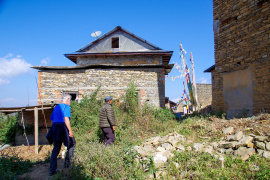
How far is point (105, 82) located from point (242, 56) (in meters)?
6.76

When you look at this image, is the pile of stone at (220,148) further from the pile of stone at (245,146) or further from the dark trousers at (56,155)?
the dark trousers at (56,155)

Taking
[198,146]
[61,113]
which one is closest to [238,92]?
[198,146]

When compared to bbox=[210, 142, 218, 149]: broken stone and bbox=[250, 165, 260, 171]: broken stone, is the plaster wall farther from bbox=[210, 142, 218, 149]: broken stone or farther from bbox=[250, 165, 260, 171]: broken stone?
bbox=[250, 165, 260, 171]: broken stone

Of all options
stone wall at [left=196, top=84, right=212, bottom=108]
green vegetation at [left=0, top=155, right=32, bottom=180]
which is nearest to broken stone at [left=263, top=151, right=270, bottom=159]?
green vegetation at [left=0, top=155, right=32, bottom=180]

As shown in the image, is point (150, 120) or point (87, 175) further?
point (150, 120)

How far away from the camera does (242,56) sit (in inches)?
254

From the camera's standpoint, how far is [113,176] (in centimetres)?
344

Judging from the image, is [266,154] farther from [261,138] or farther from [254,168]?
[254,168]

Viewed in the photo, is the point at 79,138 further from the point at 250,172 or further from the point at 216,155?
the point at 250,172

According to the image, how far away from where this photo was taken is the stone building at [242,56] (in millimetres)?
5766

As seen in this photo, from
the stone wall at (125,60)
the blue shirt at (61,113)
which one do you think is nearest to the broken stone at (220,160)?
the blue shirt at (61,113)

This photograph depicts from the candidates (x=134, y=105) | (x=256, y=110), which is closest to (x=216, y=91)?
(x=256, y=110)

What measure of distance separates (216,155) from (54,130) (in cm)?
356

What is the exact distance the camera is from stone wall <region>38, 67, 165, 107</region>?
10445 millimetres
